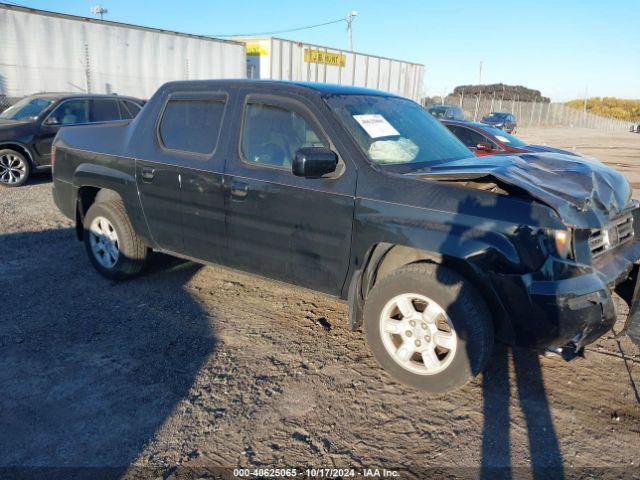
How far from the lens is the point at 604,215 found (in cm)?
306

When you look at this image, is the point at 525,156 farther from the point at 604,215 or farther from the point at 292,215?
the point at 292,215

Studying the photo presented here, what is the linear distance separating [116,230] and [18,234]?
8.15ft

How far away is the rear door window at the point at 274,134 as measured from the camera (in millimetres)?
3602

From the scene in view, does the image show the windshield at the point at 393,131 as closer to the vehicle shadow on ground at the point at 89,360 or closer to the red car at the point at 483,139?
the vehicle shadow on ground at the point at 89,360

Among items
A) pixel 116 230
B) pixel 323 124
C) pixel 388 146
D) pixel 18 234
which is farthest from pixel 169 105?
pixel 18 234

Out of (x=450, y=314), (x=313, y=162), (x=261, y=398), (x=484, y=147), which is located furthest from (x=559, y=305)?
(x=484, y=147)

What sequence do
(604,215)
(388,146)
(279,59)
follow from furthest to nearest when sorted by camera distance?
(279,59) < (388,146) < (604,215)

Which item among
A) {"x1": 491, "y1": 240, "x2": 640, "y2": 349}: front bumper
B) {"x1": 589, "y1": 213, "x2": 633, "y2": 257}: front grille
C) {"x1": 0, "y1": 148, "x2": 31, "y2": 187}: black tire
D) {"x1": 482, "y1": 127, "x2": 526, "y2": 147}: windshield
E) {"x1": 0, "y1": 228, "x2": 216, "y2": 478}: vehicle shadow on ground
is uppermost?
{"x1": 482, "y1": 127, "x2": 526, "y2": 147}: windshield

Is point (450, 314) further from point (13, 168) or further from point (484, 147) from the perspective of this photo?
point (13, 168)

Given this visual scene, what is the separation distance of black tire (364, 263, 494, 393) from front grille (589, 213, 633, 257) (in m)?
0.76

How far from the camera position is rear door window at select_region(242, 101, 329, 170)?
3.60 metres

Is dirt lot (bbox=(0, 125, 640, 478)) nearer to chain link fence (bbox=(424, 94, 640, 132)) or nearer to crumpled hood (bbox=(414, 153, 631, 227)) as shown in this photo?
crumpled hood (bbox=(414, 153, 631, 227))

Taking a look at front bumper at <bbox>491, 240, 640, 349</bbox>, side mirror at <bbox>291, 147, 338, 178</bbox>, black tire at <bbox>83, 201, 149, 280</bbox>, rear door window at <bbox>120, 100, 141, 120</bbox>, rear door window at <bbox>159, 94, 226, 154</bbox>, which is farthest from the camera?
rear door window at <bbox>120, 100, 141, 120</bbox>

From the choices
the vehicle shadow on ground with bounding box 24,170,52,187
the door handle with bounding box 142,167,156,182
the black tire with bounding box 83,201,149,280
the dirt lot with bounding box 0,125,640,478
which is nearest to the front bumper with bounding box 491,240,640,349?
the dirt lot with bounding box 0,125,640,478
